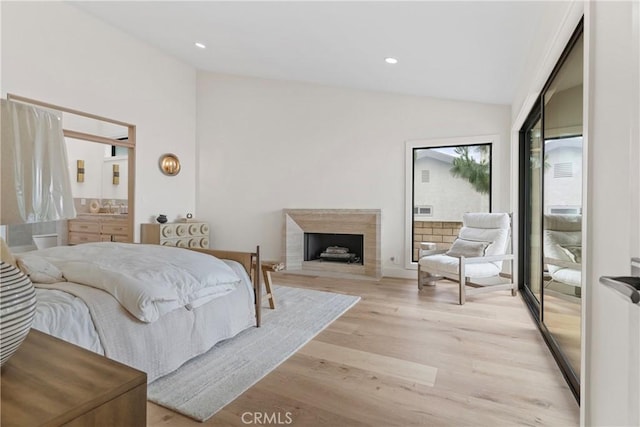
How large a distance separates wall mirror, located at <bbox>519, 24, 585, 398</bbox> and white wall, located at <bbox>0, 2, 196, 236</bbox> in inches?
194

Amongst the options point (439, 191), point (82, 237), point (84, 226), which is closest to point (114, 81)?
point (84, 226)

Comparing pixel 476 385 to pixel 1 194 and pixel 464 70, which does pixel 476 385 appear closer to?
pixel 1 194

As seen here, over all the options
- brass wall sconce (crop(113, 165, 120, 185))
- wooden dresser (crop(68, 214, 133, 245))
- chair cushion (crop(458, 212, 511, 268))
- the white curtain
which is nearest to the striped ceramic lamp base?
the white curtain

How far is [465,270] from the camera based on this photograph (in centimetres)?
334

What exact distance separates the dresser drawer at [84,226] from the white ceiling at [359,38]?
2958mm

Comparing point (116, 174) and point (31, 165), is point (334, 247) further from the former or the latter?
point (31, 165)


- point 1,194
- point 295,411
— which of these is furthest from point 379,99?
point 1,194

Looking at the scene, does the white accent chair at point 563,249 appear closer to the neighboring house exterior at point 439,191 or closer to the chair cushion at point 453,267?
the chair cushion at point 453,267

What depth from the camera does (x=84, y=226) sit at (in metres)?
5.20

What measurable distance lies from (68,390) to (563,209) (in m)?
2.55

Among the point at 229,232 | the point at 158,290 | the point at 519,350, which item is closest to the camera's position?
the point at 158,290

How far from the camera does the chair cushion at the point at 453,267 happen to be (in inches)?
132

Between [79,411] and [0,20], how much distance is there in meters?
4.46

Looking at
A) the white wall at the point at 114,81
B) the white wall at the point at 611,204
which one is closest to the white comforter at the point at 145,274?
the white wall at the point at 611,204
